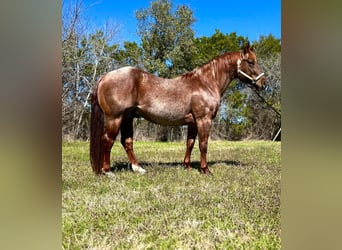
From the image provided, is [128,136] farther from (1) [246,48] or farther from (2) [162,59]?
(1) [246,48]

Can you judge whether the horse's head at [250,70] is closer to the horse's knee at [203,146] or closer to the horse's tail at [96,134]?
the horse's knee at [203,146]

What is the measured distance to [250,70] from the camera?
1.45 meters

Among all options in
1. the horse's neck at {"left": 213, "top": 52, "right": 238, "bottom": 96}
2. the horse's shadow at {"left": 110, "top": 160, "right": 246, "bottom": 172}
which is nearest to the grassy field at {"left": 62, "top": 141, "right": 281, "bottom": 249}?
the horse's shadow at {"left": 110, "top": 160, "right": 246, "bottom": 172}

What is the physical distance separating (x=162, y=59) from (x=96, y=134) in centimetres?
39

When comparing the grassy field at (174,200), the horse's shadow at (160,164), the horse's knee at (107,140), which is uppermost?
the horse's knee at (107,140)

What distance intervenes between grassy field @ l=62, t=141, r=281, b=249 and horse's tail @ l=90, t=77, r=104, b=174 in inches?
1.2

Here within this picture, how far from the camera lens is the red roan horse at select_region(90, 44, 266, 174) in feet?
4.59

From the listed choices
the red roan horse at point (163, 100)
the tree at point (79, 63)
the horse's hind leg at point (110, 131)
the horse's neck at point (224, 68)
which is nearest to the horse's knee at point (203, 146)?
the red roan horse at point (163, 100)

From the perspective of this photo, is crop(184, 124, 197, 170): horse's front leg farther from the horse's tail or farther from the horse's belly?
the horse's tail

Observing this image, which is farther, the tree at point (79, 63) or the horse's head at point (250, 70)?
the horse's head at point (250, 70)

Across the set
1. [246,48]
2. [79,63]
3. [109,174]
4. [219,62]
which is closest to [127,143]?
[109,174]

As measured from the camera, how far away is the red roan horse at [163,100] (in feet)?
4.59
